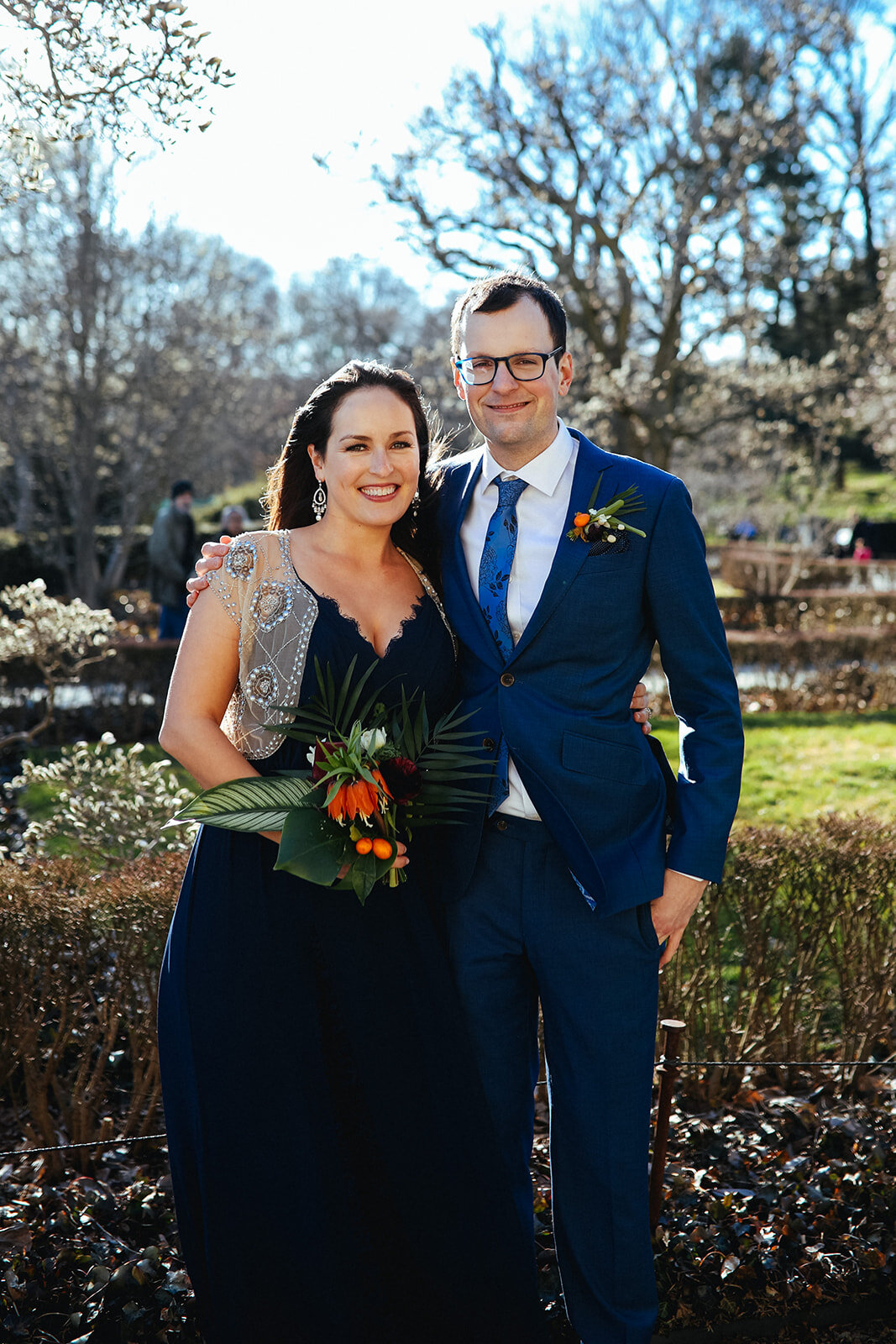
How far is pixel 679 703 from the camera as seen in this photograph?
2516mm

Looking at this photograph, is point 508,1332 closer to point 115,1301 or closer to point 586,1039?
point 586,1039

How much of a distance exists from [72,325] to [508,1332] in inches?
604

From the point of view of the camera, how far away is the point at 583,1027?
239 cm

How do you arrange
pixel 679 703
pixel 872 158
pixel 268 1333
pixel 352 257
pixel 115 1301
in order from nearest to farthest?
pixel 268 1333
pixel 679 703
pixel 115 1301
pixel 352 257
pixel 872 158

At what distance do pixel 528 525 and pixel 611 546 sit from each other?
0.74 ft

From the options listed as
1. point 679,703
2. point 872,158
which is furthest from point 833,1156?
point 872,158

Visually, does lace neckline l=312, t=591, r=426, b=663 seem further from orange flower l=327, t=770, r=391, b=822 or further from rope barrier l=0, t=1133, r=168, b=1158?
rope barrier l=0, t=1133, r=168, b=1158

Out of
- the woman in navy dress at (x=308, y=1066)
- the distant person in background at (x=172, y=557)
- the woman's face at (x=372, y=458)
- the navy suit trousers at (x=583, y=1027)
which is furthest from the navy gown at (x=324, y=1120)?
the distant person in background at (x=172, y=557)

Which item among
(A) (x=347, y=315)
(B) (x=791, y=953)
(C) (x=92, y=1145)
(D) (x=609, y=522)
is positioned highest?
(A) (x=347, y=315)

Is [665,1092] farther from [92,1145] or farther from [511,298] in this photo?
[511,298]

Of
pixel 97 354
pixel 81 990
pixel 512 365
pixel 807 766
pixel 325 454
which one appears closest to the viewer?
pixel 512 365

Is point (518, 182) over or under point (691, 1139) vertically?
over

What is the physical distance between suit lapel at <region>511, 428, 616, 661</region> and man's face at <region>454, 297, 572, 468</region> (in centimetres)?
13

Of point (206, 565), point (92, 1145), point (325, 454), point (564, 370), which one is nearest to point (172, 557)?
point (92, 1145)
